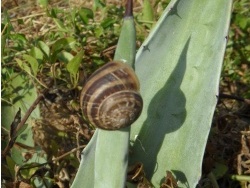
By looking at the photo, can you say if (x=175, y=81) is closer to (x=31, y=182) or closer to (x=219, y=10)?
(x=219, y=10)

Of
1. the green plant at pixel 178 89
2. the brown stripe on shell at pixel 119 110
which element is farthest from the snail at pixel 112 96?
the green plant at pixel 178 89

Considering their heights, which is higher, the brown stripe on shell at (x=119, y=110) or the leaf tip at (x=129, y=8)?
the leaf tip at (x=129, y=8)

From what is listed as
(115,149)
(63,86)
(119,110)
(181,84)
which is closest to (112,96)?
(119,110)

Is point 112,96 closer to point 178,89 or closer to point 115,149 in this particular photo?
point 115,149

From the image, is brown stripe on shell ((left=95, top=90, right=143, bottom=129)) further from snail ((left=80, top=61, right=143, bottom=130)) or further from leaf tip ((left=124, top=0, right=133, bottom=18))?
leaf tip ((left=124, top=0, right=133, bottom=18))

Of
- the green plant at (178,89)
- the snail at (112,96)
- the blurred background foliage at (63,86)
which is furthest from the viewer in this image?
the blurred background foliage at (63,86)

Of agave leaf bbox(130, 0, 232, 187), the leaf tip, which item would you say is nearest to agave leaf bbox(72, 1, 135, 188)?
the leaf tip

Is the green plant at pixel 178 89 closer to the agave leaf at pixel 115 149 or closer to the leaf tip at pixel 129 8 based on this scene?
the agave leaf at pixel 115 149
